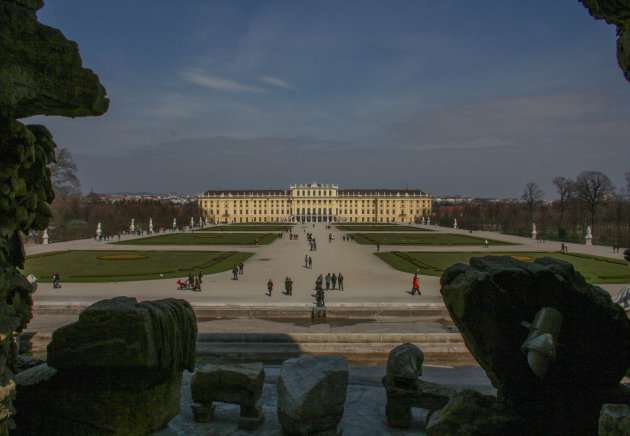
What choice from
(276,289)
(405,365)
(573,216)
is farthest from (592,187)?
(405,365)

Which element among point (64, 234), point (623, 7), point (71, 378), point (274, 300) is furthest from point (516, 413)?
point (64, 234)

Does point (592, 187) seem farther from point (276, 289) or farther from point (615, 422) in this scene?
point (615, 422)

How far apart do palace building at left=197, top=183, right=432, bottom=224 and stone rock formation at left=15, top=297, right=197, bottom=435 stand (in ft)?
402

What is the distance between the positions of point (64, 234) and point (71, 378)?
52.2m

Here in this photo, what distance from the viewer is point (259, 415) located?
667 centimetres

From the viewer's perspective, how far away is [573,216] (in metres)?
63.6

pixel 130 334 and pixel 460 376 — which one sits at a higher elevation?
pixel 130 334

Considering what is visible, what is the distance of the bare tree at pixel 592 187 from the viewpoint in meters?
55.9

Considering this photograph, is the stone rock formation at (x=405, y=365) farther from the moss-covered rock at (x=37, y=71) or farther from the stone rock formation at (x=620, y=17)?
the moss-covered rock at (x=37, y=71)

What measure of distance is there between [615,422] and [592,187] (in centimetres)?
6349

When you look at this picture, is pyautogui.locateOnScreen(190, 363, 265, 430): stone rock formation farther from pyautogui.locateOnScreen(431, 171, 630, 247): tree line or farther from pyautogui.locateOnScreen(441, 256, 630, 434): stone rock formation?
pyautogui.locateOnScreen(431, 171, 630, 247): tree line

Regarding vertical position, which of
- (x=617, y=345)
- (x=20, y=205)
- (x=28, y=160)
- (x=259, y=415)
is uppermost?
(x=28, y=160)

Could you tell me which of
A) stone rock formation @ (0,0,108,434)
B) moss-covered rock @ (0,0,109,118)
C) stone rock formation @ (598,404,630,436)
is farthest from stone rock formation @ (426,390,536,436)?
moss-covered rock @ (0,0,109,118)

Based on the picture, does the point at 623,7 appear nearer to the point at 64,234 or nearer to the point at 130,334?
the point at 130,334
